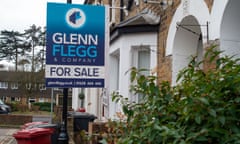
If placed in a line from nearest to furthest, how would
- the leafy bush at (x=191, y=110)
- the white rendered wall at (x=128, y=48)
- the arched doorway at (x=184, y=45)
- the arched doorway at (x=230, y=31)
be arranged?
the leafy bush at (x=191, y=110), the arched doorway at (x=230, y=31), the arched doorway at (x=184, y=45), the white rendered wall at (x=128, y=48)

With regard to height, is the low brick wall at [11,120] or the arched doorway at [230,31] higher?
the arched doorway at [230,31]

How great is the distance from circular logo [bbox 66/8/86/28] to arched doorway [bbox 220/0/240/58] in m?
2.65

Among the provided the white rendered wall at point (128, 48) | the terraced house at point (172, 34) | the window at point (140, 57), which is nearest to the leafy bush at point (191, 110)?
the terraced house at point (172, 34)

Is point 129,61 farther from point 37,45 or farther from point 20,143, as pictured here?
point 37,45

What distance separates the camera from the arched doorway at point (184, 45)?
8500 mm

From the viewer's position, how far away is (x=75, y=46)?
782 cm

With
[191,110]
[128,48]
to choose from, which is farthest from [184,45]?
[191,110]

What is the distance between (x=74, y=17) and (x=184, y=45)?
245cm

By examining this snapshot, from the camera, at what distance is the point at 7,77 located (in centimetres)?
8162

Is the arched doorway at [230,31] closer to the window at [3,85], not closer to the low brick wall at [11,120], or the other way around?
the low brick wall at [11,120]

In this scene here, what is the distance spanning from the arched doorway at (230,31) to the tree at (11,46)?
7306 cm

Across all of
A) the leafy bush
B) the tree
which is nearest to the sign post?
the leafy bush

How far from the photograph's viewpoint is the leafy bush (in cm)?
304

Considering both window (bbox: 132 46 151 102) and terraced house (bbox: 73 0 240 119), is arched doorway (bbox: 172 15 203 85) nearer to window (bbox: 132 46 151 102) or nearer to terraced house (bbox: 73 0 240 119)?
terraced house (bbox: 73 0 240 119)
